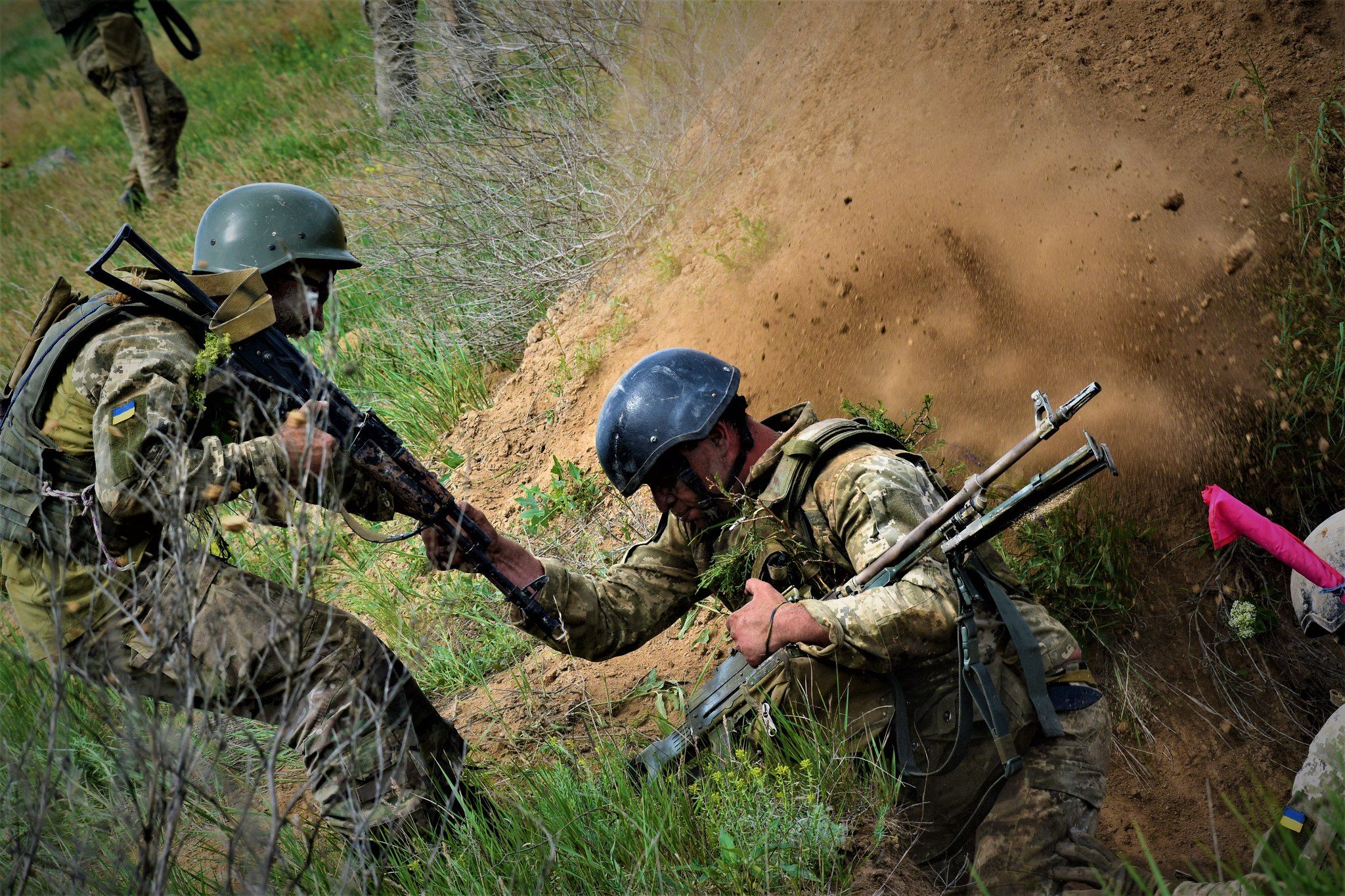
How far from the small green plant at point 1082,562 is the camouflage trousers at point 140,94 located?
877 cm

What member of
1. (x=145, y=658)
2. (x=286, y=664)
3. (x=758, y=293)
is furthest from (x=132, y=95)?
(x=286, y=664)

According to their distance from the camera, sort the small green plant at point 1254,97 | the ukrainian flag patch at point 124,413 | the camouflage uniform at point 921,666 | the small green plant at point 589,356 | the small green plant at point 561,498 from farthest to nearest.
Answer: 1. the small green plant at point 589,356
2. the small green plant at point 561,498
3. the small green plant at point 1254,97
4. the ukrainian flag patch at point 124,413
5. the camouflage uniform at point 921,666

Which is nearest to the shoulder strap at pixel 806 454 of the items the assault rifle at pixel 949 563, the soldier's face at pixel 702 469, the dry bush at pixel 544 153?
the soldier's face at pixel 702 469

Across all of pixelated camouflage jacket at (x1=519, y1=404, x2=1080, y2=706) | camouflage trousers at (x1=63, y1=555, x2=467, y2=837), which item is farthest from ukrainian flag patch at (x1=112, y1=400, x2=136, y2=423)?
pixelated camouflage jacket at (x1=519, y1=404, x2=1080, y2=706)

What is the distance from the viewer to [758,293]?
491cm

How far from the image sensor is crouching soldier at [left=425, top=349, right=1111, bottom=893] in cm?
277

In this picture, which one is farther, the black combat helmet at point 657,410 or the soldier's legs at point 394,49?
the soldier's legs at point 394,49

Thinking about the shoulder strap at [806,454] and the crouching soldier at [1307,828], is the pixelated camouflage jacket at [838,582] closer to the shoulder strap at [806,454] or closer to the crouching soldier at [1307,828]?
the shoulder strap at [806,454]

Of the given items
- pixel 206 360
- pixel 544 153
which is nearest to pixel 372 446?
pixel 206 360

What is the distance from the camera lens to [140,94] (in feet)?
30.7

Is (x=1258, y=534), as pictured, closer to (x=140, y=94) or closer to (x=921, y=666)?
(x=921, y=666)

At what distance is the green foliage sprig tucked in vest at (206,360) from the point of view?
300 centimetres

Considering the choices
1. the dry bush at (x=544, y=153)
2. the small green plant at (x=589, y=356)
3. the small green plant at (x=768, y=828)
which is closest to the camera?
the small green plant at (x=768, y=828)

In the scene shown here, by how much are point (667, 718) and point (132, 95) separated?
8391 millimetres
